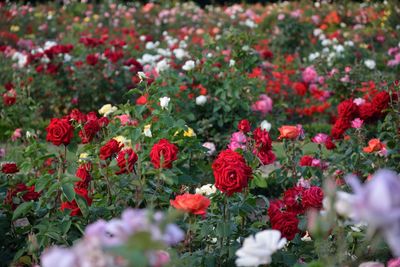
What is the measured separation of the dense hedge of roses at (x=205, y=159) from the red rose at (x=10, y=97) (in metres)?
0.01

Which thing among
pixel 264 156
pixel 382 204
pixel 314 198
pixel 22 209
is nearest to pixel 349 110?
pixel 264 156

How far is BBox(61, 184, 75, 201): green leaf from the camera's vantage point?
2219 millimetres

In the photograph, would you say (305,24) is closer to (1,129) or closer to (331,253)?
(1,129)

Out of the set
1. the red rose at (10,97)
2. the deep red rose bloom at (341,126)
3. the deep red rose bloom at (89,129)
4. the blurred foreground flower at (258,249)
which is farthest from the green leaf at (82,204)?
the red rose at (10,97)

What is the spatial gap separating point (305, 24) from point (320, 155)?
5823mm

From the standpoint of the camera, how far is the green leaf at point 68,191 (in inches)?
87.4

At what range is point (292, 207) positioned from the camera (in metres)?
2.42

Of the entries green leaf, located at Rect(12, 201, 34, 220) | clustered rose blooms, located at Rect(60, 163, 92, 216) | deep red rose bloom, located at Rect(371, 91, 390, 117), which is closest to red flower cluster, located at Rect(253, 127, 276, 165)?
clustered rose blooms, located at Rect(60, 163, 92, 216)

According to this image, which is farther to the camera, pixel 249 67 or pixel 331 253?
pixel 249 67

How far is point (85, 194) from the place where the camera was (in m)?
2.28

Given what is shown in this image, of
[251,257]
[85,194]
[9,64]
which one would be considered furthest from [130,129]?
[9,64]

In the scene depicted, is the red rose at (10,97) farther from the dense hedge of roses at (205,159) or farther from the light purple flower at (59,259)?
the light purple flower at (59,259)

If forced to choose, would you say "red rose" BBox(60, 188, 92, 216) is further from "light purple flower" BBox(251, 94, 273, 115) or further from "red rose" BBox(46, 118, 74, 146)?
"light purple flower" BBox(251, 94, 273, 115)

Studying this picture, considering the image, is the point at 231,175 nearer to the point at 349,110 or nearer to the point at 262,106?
the point at 349,110
